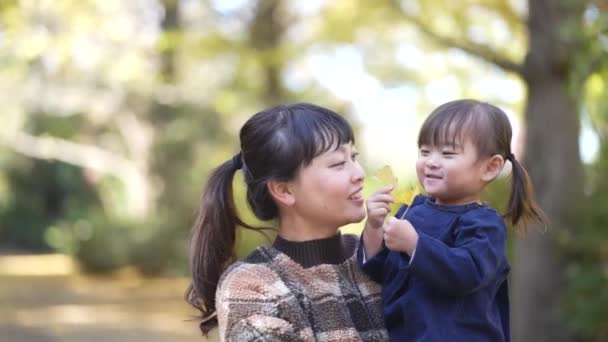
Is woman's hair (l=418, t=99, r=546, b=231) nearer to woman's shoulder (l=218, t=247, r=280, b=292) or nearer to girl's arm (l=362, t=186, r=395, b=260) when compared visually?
girl's arm (l=362, t=186, r=395, b=260)

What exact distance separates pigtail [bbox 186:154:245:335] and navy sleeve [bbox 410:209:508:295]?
504 millimetres

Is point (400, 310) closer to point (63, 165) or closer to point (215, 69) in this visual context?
point (215, 69)

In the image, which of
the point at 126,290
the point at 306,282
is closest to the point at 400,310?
the point at 306,282

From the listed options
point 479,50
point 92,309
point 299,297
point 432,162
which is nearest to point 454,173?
point 432,162

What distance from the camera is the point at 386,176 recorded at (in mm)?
2193

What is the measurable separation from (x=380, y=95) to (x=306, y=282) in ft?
33.0

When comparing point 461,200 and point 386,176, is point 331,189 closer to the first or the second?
point 386,176

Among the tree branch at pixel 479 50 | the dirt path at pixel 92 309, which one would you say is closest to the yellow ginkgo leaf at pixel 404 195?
the tree branch at pixel 479 50

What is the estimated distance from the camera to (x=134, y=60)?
13.6 metres

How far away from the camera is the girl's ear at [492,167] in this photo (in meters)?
2.22

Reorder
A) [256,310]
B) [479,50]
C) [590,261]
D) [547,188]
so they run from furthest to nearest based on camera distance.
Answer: [547,188] → [590,261] → [479,50] → [256,310]

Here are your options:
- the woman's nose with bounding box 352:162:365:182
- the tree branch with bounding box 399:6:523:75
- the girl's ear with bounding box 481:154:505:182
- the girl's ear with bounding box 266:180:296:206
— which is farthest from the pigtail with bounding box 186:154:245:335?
the tree branch with bounding box 399:6:523:75

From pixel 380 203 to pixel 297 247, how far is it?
0.22 metres

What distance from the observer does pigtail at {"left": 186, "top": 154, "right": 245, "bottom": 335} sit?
7.51 feet
